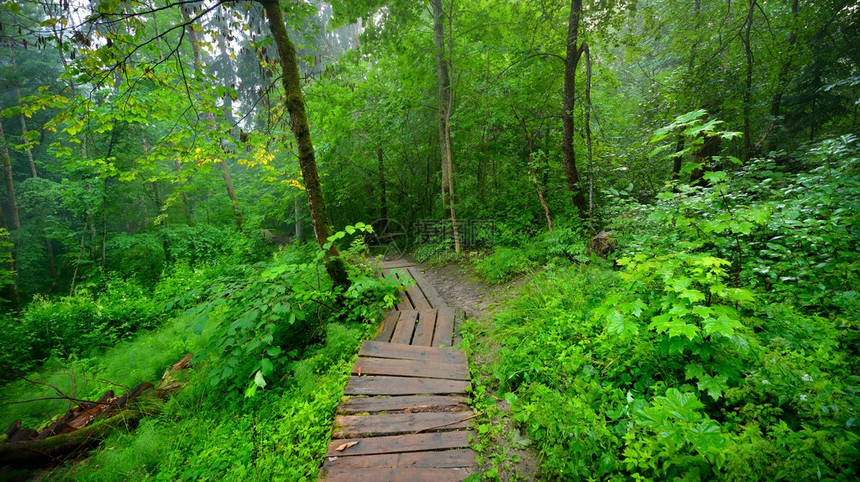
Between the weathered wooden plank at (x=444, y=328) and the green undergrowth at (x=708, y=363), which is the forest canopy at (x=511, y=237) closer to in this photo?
the green undergrowth at (x=708, y=363)

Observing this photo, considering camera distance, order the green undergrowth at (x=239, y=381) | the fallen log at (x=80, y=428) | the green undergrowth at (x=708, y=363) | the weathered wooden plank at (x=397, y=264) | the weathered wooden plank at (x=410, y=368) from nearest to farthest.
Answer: the green undergrowth at (x=708, y=363), the green undergrowth at (x=239, y=381), the fallen log at (x=80, y=428), the weathered wooden plank at (x=410, y=368), the weathered wooden plank at (x=397, y=264)

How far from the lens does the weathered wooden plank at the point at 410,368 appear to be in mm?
3699

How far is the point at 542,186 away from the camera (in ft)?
29.6

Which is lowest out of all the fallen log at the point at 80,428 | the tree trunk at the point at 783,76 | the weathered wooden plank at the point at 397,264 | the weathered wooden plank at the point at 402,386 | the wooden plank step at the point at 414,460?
the fallen log at the point at 80,428

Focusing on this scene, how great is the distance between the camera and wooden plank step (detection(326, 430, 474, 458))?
2709mm

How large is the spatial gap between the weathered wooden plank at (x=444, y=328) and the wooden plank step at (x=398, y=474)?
194 centimetres

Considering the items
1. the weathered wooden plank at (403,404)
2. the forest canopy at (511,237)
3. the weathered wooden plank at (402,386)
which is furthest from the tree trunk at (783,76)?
the weathered wooden plank at (403,404)

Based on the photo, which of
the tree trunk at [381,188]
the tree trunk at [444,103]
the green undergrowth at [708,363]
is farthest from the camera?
the tree trunk at [381,188]

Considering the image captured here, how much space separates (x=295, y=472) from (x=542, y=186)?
8.75 m

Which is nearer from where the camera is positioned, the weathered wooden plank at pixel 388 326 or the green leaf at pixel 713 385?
the green leaf at pixel 713 385

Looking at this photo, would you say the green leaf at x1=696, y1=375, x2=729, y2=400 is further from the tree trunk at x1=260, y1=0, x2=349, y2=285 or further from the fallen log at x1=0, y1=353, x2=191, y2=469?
the fallen log at x1=0, y1=353, x2=191, y2=469

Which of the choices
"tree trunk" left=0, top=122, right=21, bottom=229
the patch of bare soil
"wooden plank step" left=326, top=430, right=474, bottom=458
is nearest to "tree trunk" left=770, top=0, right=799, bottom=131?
the patch of bare soil

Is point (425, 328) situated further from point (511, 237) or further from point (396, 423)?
point (511, 237)

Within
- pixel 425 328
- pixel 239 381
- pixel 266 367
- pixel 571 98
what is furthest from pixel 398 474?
pixel 571 98
